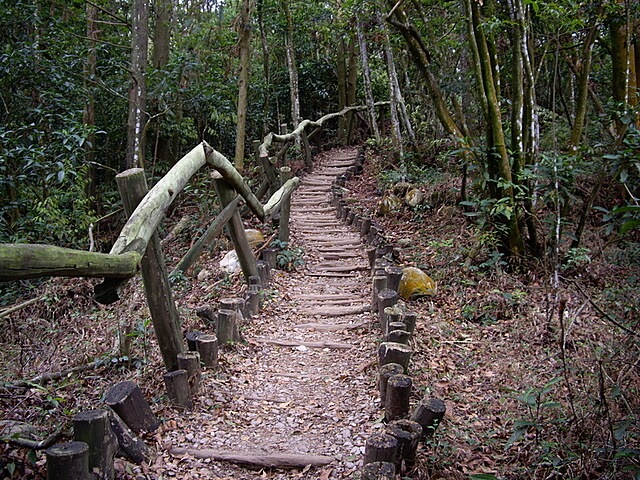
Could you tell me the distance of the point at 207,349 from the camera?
13.8 feet

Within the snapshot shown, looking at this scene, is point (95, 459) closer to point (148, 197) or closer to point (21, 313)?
point (148, 197)

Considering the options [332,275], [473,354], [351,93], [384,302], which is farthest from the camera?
[351,93]

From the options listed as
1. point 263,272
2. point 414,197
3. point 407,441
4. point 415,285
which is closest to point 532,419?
point 407,441

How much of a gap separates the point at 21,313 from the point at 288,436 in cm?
602

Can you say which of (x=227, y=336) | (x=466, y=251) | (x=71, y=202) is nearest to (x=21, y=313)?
(x=71, y=202)

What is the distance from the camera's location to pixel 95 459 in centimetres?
254

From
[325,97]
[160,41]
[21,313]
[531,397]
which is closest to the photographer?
[531,397]

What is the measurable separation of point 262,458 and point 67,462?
125 centimetres

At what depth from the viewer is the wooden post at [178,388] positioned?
359 cm

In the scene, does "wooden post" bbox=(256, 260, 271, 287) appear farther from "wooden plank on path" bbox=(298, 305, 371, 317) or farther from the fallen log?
the fallen log

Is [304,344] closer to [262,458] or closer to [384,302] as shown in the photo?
[384,302]

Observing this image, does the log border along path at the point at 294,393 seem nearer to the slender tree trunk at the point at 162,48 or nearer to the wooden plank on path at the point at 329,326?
the wooden plank on path at the point at 329,326

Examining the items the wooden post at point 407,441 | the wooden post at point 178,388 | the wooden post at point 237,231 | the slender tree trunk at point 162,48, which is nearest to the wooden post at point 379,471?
the wooden post at point 407,441

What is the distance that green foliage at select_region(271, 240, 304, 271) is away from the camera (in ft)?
24.3
